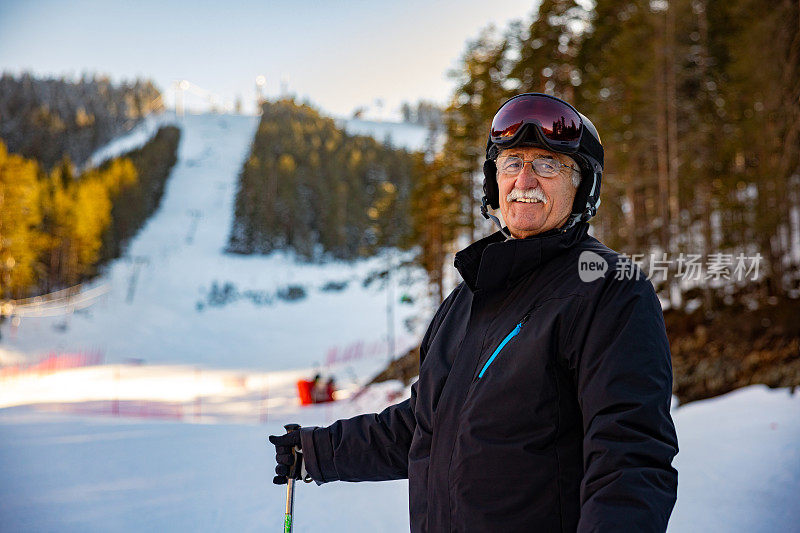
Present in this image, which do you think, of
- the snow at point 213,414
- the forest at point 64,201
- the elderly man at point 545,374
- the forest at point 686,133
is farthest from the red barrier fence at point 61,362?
the elderly man at point 545,374

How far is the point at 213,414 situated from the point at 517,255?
19257 millimetres

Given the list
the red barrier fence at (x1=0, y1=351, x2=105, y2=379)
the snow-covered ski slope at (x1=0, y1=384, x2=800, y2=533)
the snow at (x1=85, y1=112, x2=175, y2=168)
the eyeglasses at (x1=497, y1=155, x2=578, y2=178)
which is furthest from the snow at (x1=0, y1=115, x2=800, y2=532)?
the snow at (x1=85, y1=112, x2=175, y2=168)

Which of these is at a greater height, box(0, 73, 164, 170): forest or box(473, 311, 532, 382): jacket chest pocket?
box(0, 73, 164, 170): forest

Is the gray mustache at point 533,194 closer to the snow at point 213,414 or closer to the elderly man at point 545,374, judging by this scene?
the elderly man at point 545,374

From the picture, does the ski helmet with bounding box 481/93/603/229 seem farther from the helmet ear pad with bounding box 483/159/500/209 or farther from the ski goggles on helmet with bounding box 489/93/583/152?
the helmet ear pad with bounding box 483/159/500/209

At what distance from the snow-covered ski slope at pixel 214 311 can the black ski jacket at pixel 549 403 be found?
25129 mm

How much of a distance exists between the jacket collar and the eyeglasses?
22 centimetres

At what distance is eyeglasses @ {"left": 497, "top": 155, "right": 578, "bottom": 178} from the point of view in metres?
2.07

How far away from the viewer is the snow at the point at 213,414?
5785 mm

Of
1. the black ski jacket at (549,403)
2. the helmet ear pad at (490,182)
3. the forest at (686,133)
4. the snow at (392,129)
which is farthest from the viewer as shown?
the snow at (392,129)

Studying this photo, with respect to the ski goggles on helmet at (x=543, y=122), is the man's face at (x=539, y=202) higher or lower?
lower

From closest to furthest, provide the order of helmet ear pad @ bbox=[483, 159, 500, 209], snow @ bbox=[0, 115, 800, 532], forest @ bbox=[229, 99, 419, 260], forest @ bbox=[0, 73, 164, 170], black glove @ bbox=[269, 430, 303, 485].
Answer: helmet ear pad @ bbox=[483, 159, 500, 209]
black glove @ bbox=[269, 430, 303, 485]
snow @ bbox=[0, 115, 800, 532]
forest @ bbox=[229, 99, 419, 260]
forest @ bbox=[0, 73, 164, 170]

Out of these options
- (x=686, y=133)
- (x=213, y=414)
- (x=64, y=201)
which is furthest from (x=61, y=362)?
(x=686, y=133)

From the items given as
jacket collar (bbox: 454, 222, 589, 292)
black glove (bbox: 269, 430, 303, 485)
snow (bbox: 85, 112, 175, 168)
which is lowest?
black glove (bbox: 269, 430, 303, 485)
